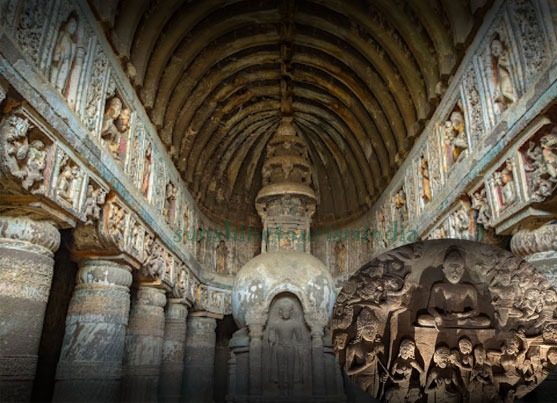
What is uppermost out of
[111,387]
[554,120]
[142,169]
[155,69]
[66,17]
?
[155,69]

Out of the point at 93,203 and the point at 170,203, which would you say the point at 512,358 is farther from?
the point at 170,203

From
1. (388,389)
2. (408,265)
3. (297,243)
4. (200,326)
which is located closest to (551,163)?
(408,265)

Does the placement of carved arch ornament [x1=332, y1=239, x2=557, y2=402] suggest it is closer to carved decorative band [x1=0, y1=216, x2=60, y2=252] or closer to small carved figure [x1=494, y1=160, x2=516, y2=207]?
small carved figure [x1=494, y1=160, x2=516, y2=207]

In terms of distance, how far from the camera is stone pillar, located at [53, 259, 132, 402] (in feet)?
23.7

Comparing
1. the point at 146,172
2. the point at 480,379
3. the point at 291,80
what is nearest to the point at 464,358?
the point at 480,379

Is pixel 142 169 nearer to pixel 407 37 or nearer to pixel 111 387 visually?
pixel 111 387

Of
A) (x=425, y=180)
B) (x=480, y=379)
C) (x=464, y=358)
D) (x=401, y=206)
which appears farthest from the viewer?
(x=401, y=206)

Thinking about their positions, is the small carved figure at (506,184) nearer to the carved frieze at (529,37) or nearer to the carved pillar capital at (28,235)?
the carved frieze at (529,37)

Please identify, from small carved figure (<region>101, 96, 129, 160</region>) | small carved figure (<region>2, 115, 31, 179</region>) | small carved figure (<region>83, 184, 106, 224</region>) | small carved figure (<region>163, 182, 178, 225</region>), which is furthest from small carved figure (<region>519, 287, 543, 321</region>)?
small carved figure (<region>163, 182, 178, 225</region>)

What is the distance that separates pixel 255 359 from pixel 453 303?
17.3ft

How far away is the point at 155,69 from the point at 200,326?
7.61m

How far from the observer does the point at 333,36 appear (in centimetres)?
1228

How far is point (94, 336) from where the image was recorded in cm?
756

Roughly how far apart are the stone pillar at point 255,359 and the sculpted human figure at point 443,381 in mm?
4980
